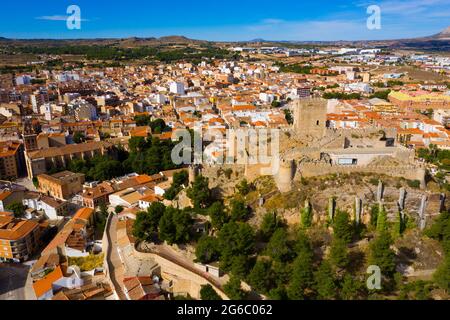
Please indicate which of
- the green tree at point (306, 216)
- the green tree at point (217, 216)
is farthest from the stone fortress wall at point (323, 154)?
the green tree at point (217, 216)

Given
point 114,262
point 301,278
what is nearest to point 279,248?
point 301,278

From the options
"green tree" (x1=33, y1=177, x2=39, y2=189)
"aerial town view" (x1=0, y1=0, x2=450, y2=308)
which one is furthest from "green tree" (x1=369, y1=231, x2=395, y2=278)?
"green tree" (x1=33, y1=177, x2=39, y2=189)

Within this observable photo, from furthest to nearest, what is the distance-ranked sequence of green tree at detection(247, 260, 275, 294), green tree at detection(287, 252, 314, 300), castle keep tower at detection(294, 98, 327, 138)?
1. castle keep tower at detection(294, 98, 327, 138)
2. green tree at detection(247, 260, 275, 294)
3. green tree at detection(287, 252, 314, 300)

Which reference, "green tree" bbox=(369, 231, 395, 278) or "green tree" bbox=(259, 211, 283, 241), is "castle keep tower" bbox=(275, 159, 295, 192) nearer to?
"green tree" bbox=(259, 211, 283, 241)

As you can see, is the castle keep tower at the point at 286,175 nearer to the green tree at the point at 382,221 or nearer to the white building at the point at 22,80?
the green tree at the point at 382,221

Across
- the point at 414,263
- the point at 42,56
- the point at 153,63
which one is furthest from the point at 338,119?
the point at 42,56
